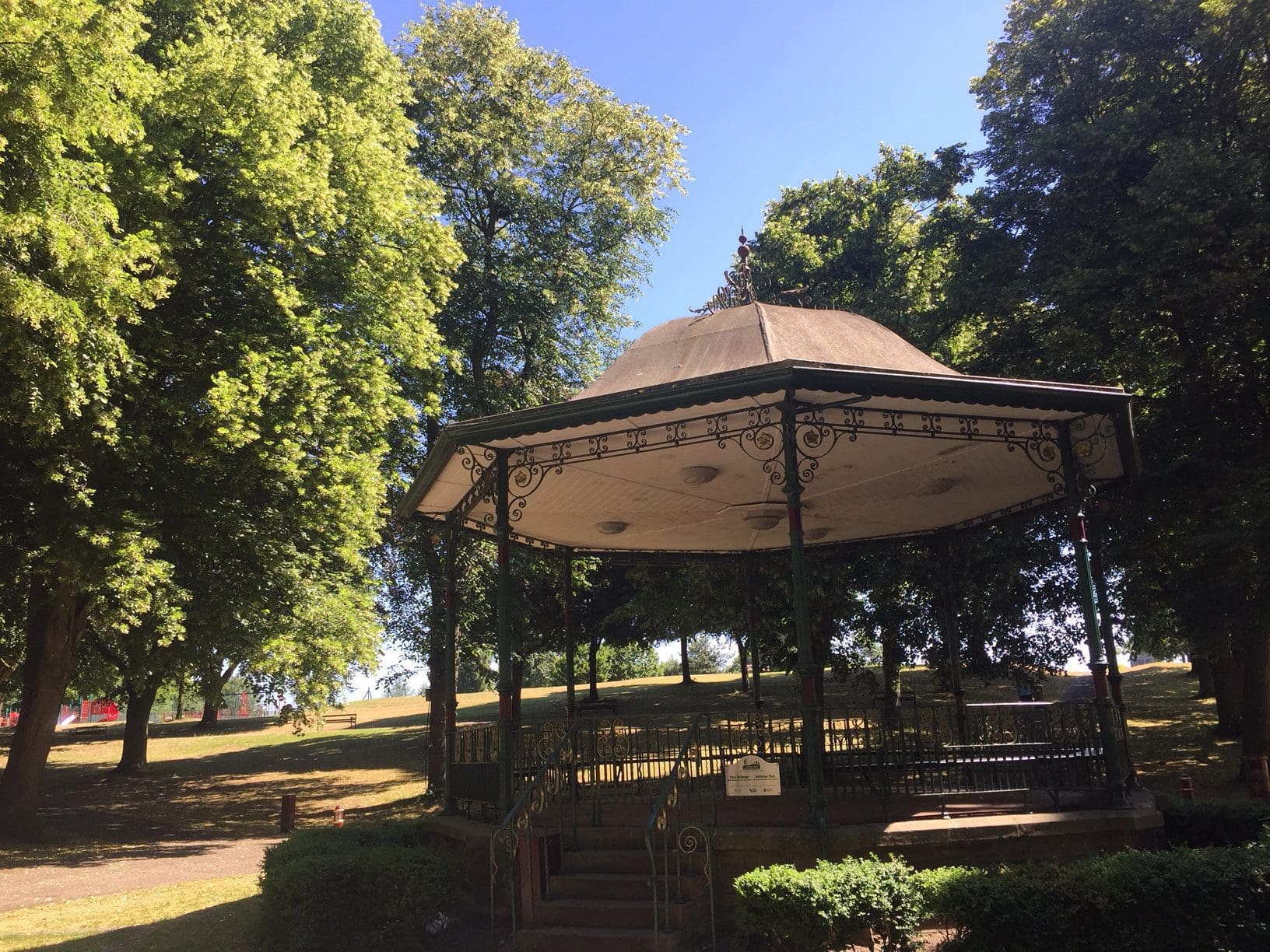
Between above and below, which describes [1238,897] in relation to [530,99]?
below

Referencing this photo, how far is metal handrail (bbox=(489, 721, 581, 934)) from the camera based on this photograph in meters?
8.21

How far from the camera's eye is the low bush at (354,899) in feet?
27.5

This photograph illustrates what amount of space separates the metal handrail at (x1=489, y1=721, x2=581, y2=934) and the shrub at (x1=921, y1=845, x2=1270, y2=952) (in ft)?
12.7

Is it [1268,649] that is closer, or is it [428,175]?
[1268,649]

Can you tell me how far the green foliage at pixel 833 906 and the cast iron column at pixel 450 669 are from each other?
222 inches

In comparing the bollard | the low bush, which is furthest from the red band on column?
the bollard

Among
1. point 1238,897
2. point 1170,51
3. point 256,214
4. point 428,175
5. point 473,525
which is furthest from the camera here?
point 428,175

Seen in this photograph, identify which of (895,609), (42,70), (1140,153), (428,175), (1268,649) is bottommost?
(1268,649)

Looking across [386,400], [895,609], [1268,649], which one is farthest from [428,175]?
[1268,649]

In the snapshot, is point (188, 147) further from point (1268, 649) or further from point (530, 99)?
point (1268, 649)

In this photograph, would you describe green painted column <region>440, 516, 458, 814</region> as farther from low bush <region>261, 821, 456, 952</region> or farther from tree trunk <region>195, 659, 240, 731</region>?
tree trunk <region>195, 659, 240, 731</region>

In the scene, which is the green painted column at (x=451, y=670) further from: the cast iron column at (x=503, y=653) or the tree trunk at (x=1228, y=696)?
the tree trunk at (x=1228, y=696)

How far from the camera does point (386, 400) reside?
65.6ft

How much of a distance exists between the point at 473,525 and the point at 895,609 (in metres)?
14.0
